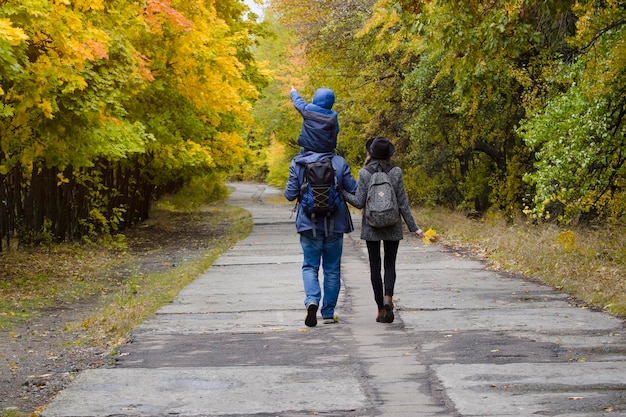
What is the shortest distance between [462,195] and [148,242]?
9442 millimetres

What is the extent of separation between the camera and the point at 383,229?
9180 millimetres

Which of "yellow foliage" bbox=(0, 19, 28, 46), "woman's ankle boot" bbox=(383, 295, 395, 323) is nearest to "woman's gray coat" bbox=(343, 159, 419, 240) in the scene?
"woman's ankle boot" bbox=(383, 295, 395, 323)

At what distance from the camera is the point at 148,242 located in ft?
83.5

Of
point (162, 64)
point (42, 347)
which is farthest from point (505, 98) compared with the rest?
point (42, 347)

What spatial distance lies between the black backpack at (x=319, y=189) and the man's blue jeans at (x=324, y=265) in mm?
168

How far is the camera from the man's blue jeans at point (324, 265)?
354 inches

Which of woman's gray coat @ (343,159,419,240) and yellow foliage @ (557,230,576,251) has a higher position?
woman's gray coat @ (343,159,419,240)

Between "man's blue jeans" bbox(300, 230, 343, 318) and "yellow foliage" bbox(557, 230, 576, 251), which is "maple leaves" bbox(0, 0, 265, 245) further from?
"yellow foliage" bbox(557, 230, 576, 251)

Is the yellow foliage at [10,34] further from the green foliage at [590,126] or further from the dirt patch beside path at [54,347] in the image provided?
the green foliage at [590,126]

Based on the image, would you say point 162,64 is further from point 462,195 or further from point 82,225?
point 462,195

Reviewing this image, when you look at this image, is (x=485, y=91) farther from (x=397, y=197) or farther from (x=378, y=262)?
(x=378, y=262)

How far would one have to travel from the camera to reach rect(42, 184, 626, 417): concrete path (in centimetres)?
577

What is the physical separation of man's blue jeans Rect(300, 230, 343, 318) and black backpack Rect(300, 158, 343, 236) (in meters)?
0.17

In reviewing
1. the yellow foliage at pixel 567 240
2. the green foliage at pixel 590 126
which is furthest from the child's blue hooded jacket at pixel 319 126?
the yellow foliage at pixel 567 240
